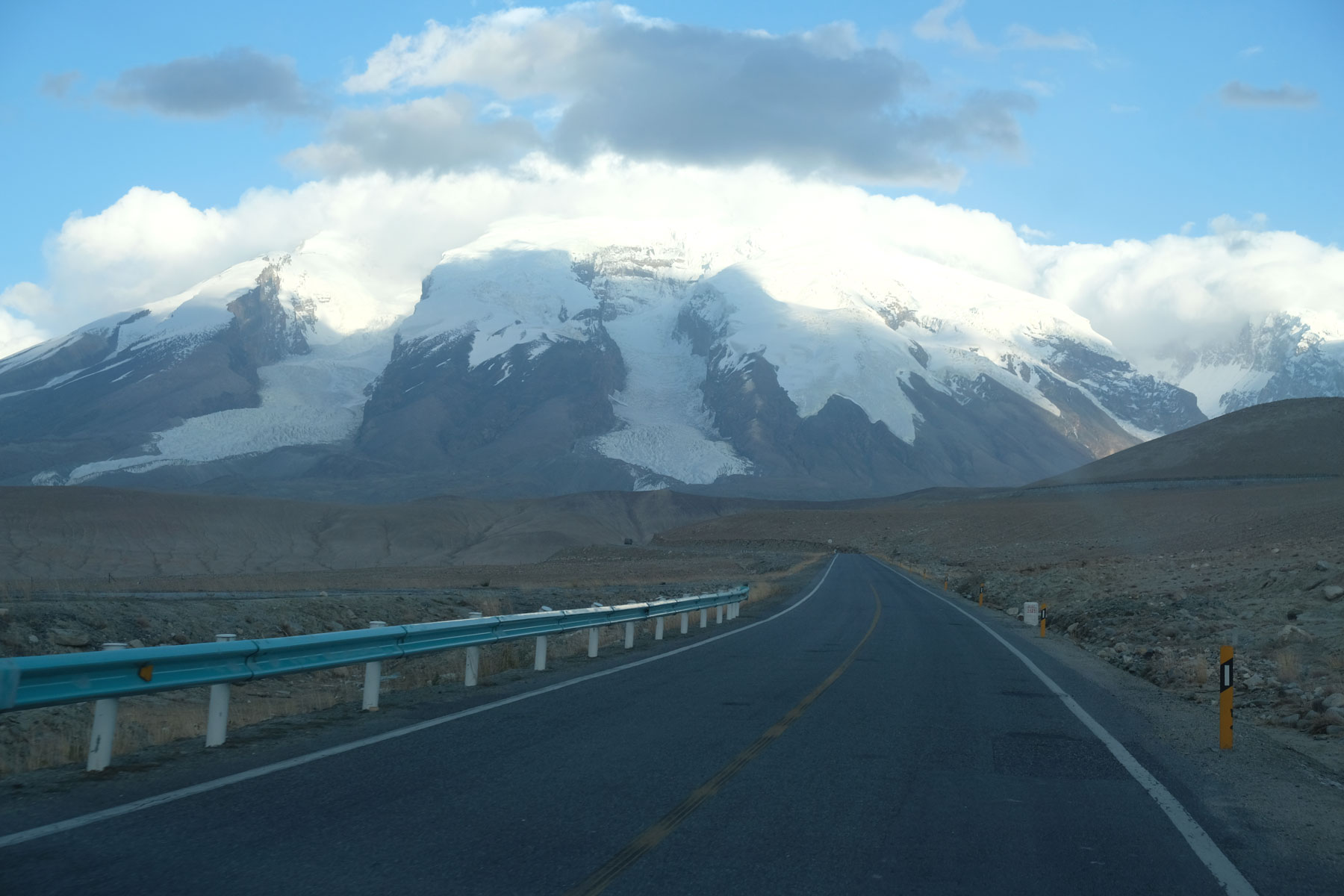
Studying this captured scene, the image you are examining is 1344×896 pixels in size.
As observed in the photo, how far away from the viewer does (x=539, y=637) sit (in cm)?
1537

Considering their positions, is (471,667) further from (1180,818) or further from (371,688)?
(1180,818)

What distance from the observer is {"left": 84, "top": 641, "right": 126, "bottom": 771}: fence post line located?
26.3ft

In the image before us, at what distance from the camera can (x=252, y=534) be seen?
100375 millimetres

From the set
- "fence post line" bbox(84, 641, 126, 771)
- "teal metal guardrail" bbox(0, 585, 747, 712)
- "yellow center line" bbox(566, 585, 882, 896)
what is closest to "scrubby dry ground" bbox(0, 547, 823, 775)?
"fence post line" bbox(84, 641, 126, 771)

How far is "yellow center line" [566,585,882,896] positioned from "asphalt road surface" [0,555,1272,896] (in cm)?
3

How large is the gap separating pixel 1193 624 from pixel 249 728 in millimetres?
17503

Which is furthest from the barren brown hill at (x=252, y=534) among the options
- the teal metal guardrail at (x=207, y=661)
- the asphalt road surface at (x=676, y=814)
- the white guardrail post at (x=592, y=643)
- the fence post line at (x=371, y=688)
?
the asphalt road surface at (x=676, y=814)

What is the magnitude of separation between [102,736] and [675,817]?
4.03 metres

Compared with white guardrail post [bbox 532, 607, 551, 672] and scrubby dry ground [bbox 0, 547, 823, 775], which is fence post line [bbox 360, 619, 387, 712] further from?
white guardrail post [bbox 532, 607, 551, 672]

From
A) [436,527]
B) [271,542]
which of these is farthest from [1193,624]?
[436,527]

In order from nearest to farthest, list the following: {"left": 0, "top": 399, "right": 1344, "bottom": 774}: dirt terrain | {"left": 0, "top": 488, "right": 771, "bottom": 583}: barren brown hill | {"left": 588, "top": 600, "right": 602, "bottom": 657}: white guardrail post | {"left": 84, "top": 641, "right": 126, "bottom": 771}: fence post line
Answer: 1. {"left": 84, "top": 641, "right": 126, "bottom": 771}: fence post line
2. {"left": 0, "top": 399, "right": 1344, "bottom": 774}: dirt terrain
3. {"left": 588, "top": 600, "right": 602, "bottom": 657}: white guardrail post
4. {"left": 0, "top": 488, "right": 771, "bottom": 583}: barren brown hill

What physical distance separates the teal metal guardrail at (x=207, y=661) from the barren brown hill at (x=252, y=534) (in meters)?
58.0

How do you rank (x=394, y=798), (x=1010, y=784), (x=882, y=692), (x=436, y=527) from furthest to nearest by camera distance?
(x=436, y=527), (x=882, y=692), (x=1010, y=784), (x=394, y=798)

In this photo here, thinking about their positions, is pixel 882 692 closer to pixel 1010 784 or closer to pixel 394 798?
pixel 1010 784
